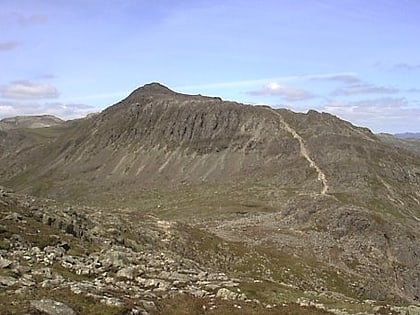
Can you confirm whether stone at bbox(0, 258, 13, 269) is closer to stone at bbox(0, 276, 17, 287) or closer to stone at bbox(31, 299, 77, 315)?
stone at bbox(0, 276, 17, 287)

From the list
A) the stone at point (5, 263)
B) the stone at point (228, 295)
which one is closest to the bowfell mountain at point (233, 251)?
the stone at point (228, 295)

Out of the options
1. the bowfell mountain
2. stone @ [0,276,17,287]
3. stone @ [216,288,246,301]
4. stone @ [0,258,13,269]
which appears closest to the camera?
stone @ [0,276,17,287]

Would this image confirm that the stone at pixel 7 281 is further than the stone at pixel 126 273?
No

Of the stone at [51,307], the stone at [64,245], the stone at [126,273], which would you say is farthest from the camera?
the stone at [64,245]

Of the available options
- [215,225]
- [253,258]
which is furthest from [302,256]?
[215,225]

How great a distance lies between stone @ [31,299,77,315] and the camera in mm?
24920

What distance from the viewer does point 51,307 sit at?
83.0 feet

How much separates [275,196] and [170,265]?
137 metres

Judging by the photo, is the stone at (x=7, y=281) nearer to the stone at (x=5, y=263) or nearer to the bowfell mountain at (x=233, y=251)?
the bowfell mountain at (x=233, y=251)

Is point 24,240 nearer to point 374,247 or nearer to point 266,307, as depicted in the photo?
point 266,307

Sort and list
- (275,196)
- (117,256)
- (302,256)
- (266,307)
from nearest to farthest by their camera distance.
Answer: (266,307) < (117,256) < (302,256) < (275,196)

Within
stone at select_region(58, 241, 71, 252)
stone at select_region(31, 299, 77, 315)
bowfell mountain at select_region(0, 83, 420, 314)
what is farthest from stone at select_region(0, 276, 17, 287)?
stone at select_region(58, 241, 71, 252)

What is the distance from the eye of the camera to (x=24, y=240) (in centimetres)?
4716

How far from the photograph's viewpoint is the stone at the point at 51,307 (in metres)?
24.9
